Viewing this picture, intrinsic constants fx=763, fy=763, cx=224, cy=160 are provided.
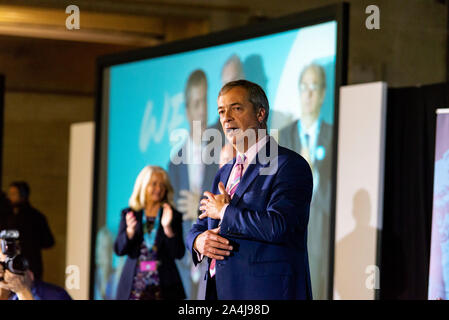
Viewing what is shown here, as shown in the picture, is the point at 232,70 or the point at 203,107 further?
the point at 203,107

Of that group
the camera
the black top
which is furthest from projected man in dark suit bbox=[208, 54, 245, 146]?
the black top

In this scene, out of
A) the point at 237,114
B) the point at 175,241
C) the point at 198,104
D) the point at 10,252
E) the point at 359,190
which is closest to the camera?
the point at 237,114

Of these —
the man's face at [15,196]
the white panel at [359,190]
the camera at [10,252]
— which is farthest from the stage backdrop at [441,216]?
the man's face at [15,196]

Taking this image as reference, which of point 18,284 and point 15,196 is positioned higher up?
point 15,196

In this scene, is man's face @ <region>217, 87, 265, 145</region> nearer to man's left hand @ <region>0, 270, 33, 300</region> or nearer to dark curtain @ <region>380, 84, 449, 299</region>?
man's left hand @ <region>0, 270, 33, 300</region>

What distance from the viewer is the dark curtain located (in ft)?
19.5

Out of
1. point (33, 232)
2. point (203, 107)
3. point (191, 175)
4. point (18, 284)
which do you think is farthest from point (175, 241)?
point (33, 232)

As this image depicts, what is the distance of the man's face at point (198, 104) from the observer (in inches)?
243

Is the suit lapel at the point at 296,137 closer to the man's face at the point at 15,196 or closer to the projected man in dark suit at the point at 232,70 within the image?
the projected man in dark suit at the point at 232,70

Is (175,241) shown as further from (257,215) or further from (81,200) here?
(81,200)

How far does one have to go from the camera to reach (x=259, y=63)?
569 cm

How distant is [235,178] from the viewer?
2.61 m

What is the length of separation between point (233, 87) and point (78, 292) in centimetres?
560

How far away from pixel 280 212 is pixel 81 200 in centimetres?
587
